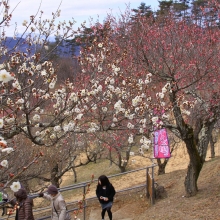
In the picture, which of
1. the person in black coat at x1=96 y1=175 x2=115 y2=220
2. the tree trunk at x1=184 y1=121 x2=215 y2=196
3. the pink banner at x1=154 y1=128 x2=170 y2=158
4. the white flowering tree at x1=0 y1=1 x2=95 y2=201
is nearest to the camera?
the white flowering tree at x1=0 y1=1 x2=95 y2=201

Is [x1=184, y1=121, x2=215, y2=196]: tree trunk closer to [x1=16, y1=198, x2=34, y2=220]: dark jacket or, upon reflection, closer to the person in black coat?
the person in black coat

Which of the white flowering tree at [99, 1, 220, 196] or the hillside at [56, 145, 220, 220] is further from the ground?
the white flowering tree at [99, 1, 220, 196]

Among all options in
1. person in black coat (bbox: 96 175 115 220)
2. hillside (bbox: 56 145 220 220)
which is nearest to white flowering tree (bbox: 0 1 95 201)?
person in black coat (bbox: 96 175 115 220)

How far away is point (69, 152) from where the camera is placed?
13383mm

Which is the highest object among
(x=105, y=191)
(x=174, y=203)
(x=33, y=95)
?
(x=33, y=95)

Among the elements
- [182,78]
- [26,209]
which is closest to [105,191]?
[26,209]

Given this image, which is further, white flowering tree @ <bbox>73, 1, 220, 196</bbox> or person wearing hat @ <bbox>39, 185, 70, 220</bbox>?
white flowering tree @ <bbox>73, 1, 220, 196</bbox>

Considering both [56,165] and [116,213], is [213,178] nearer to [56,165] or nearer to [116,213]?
[116,213]

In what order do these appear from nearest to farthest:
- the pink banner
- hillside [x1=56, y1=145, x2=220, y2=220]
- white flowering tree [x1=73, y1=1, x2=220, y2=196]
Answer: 1. white flowering tree [x1=73, y1=1, x2=220, y2=196]
2. hillside [x1=56, y1=145, x2=220, y2=220]
3. the pink banner

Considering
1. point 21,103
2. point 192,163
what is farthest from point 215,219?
point 21,103

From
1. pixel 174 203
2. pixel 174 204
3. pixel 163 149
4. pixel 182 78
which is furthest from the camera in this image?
pixel 163 149

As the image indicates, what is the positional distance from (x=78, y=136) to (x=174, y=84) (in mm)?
6932

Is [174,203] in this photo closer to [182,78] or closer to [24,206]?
[182,78]

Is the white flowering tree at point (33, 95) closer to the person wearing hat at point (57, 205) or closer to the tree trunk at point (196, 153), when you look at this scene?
the person wearing hat at point (57, 205)
